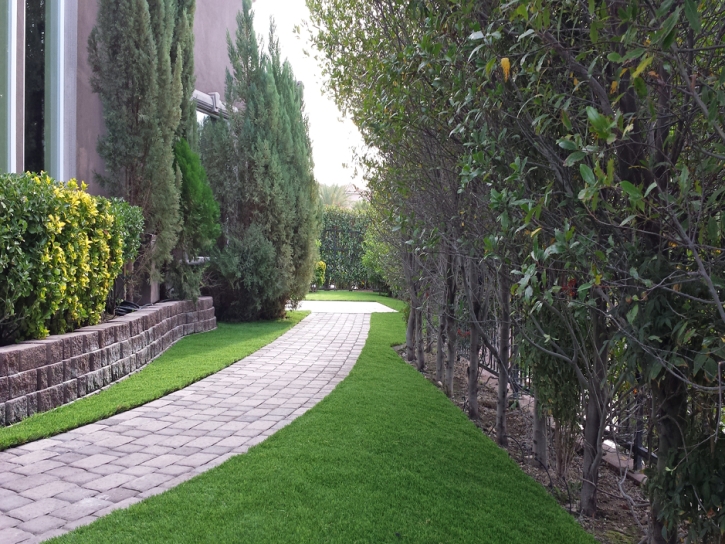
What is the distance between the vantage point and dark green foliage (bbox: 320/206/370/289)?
23672 millimetres

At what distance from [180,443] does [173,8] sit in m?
7.61

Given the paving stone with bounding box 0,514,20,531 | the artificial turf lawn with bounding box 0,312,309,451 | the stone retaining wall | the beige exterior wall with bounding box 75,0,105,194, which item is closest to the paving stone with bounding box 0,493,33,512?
the paving stone with bounding box 0,514,20,531

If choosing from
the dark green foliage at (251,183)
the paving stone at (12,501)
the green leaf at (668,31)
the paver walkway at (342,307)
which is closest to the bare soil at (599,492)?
the green leaf at (668,31)

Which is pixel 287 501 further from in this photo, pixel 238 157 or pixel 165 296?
pixel 238 157

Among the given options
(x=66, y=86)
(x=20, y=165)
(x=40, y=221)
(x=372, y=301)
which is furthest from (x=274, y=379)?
(x=372, y=301)

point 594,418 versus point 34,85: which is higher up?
point 34,85

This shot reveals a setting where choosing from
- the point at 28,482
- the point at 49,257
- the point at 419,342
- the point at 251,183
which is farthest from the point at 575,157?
the point at 251,183

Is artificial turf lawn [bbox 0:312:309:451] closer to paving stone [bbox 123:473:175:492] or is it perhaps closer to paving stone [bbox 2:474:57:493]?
paving stone [bbox 2:474:57:493]

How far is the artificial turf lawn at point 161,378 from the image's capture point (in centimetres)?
464

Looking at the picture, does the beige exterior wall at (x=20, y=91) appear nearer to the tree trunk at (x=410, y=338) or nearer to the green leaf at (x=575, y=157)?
the tree trunk at (x=410, y=338)

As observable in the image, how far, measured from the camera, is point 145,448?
4305mm

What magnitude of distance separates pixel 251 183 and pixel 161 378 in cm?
636

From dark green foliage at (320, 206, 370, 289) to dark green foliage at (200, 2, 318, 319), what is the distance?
10872 millimetres

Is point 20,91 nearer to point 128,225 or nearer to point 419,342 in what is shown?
point 128,225
